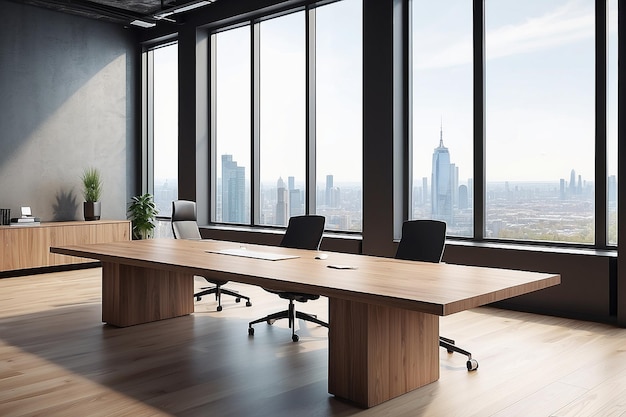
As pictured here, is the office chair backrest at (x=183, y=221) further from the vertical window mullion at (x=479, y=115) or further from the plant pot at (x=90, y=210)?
the vertical window mullion at (x=479, y=115)

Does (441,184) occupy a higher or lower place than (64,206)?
higher

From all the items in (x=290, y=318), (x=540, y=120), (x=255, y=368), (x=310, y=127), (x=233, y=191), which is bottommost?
(x=255, y=368)

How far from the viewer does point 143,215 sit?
932 cm

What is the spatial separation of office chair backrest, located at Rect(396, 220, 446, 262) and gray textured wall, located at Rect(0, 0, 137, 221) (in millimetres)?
6071

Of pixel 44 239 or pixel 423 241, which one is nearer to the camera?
pixel 423 241

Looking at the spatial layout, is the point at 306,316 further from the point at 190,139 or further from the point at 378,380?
the point at 190,139

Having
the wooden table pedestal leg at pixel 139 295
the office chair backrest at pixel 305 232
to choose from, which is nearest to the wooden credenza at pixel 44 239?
the wooden table pedestal leg at pixel 139 295

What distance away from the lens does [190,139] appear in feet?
30.2

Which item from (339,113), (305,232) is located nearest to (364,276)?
(305,232)

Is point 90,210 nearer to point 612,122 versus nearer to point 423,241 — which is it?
point 423,241

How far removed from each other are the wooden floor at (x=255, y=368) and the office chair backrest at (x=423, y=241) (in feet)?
2.33

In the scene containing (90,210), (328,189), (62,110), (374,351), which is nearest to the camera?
(374,351)

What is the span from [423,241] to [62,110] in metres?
6.42

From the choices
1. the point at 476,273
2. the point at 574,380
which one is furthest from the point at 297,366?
the point at 574,380
